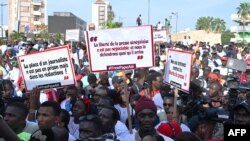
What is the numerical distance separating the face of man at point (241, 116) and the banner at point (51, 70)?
2.49m

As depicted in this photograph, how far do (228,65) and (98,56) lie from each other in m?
5.43

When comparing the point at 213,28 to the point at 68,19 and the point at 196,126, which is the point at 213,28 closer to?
the point at 68,19

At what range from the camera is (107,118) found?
5734 millimetres

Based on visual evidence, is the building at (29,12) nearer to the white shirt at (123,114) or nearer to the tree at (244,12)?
the tree at (244,12)

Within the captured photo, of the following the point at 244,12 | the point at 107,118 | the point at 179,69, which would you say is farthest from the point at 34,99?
the point at 244,12

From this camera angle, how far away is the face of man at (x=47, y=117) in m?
5.02

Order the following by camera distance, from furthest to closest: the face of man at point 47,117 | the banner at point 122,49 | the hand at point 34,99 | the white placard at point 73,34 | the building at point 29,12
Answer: the building at point 29,12
the white placard at point 73,34
the banner at point 122,49
the hand at point 34,99
the face of man at point 47,117

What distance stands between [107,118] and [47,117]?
866 mm

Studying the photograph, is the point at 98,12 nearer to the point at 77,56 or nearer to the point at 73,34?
the point at 73,34

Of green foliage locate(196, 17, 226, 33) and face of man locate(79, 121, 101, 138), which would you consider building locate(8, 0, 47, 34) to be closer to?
green foliage locate(196, 17, 226, 33)

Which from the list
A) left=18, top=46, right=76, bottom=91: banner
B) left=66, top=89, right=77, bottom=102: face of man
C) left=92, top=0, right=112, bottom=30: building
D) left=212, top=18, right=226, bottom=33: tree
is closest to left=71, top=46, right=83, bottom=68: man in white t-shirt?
left=66, top=89, right=77, bottom=102: face of man

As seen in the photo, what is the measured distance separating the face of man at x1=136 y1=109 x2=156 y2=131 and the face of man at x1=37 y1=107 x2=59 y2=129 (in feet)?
2.71

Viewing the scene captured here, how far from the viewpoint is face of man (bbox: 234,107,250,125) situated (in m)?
4.92

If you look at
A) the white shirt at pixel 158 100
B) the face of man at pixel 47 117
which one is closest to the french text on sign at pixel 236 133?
the face of man at pixel 47 117
